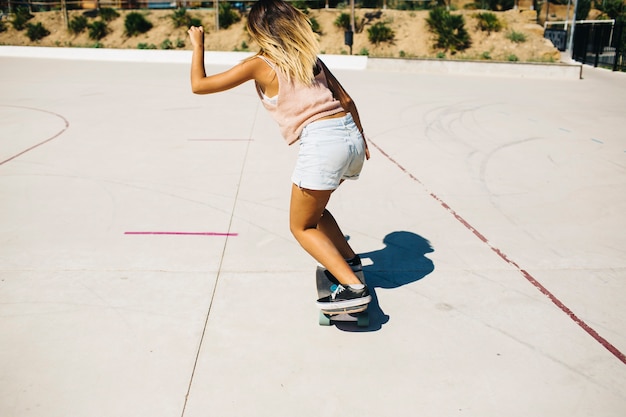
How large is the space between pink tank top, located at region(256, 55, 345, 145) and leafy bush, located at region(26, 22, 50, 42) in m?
30.9

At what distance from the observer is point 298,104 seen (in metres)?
2.81

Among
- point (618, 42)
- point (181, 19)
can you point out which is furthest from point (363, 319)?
point (181, 19)

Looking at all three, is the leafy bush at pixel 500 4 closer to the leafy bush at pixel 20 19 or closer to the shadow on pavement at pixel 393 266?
the leafy bush at pixel 20 19

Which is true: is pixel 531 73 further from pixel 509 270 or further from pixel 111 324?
pixel 111 324

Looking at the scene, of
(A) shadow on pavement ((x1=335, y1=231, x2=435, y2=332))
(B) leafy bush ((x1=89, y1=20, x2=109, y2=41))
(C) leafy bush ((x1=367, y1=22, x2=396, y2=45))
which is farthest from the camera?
(B) leafy bush ((x1=89, y1=20, x2=109, y2=41))

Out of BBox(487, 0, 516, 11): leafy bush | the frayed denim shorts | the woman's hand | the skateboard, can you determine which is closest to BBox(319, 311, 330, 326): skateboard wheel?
the skateboard

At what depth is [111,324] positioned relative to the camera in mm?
3053

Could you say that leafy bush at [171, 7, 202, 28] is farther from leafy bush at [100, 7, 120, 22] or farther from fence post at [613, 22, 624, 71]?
fence post at [613, 22, 624, 71]

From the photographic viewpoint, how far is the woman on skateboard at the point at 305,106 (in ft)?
9.01

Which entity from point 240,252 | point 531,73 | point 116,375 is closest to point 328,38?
point 531,73

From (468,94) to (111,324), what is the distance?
10.7 meters

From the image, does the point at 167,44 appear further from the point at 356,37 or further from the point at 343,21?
the point at 356,37

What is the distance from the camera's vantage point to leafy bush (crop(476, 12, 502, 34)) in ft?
76.9

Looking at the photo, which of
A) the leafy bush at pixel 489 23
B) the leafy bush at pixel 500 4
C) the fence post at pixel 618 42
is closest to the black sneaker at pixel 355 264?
the fence post at pixel 618 42
